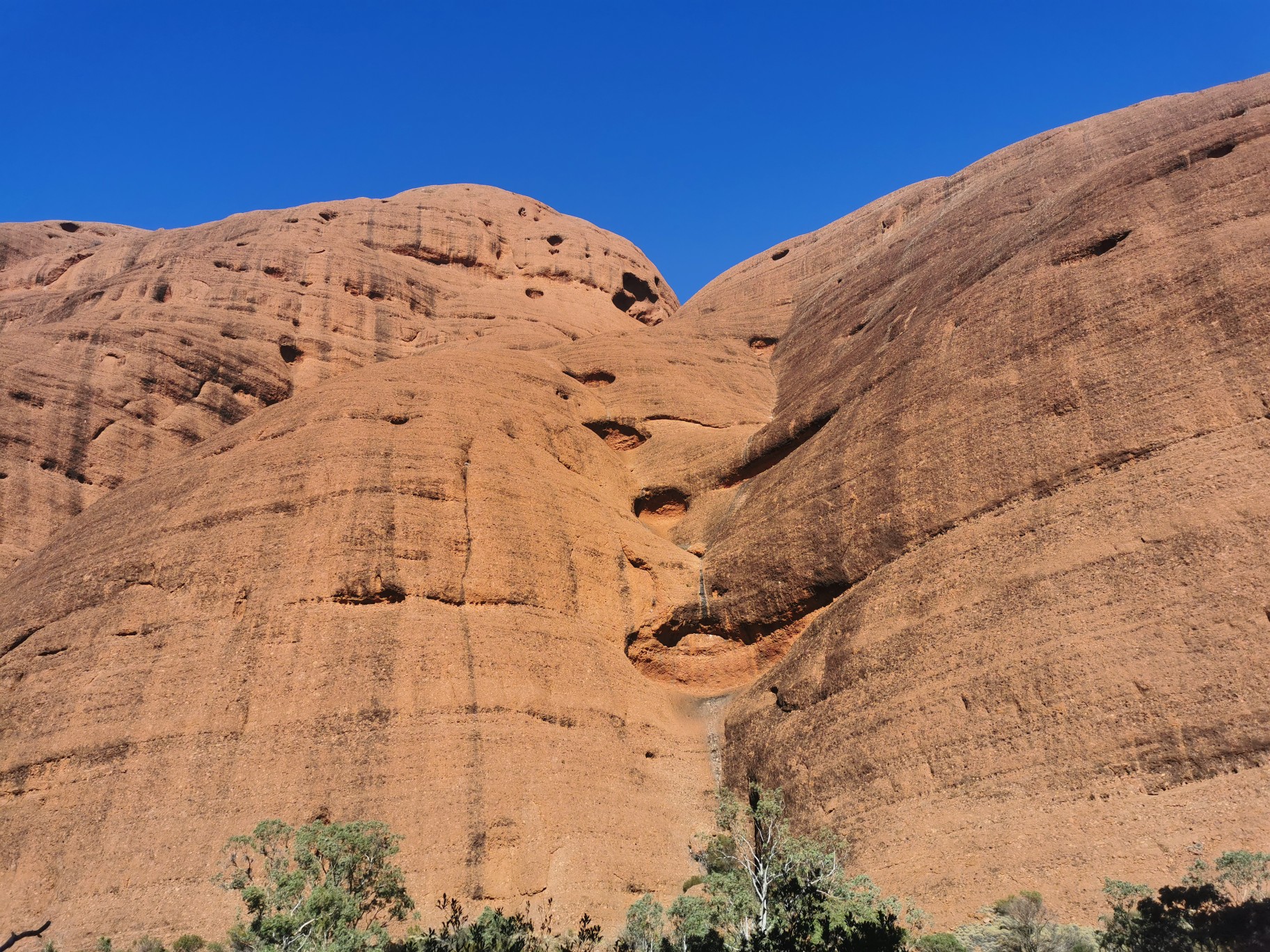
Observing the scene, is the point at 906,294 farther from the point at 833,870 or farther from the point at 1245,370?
the point at 833,870

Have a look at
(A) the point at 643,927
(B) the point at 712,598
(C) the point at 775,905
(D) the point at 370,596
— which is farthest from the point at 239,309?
(C) the point at 775,905

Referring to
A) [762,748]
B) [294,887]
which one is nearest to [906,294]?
[762,748]

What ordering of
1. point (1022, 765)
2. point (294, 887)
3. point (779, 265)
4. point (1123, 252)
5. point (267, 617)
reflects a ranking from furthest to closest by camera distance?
point (779, 265)
point (1123, 252)
point (267, 617)
point (1022, 765)
point (294, 887)

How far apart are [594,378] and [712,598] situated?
13359 mm

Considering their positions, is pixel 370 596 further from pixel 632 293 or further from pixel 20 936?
pixel 632 293

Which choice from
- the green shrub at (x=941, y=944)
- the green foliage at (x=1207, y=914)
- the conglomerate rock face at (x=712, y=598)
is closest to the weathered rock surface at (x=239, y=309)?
the conglomerate rock face at (x=712, y=598)

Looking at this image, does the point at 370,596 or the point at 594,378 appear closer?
the point at 370,596

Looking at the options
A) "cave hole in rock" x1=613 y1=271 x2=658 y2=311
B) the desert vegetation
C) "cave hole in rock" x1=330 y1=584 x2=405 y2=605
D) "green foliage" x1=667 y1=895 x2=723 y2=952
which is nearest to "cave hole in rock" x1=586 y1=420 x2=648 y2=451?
"cave hole in rock" x1=330 y1=584 x2=405 y2=605

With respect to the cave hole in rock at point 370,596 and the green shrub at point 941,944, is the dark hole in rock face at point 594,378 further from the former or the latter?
the green shrub at point 941,944

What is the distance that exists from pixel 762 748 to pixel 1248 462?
11.8 m

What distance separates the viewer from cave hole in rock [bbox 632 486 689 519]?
109 ft

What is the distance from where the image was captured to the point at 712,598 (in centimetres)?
2780

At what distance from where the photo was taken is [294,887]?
644 inches

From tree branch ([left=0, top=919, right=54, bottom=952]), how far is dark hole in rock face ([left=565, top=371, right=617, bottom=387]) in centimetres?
2487
